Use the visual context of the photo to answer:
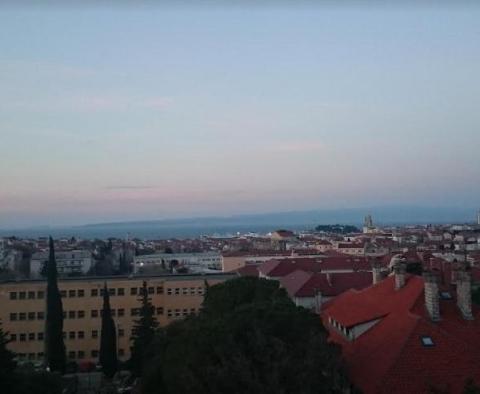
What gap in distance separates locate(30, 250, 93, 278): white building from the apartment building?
40861 mm

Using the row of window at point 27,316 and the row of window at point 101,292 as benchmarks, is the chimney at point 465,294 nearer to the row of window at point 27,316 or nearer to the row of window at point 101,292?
the row of window at point 101,292

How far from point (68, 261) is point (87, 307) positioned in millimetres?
45148

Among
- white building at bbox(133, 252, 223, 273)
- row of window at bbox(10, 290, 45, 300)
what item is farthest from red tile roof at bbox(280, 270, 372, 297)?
white building at bbox(133, 252, 223, 273)

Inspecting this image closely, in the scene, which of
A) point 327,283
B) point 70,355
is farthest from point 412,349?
point 70,355

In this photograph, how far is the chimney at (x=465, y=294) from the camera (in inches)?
668

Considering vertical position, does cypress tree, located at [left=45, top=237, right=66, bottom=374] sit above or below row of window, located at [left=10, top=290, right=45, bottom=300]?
below

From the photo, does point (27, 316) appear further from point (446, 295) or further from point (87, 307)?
point (446, 295)

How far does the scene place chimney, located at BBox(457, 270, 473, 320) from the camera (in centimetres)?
1697

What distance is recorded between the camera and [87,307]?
33812 millimetres

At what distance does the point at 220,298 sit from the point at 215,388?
7934mm

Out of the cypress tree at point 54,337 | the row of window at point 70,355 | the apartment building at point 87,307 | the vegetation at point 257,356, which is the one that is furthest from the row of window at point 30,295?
the vegetation at point 257,356

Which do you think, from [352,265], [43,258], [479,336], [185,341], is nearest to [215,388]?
[185,341]

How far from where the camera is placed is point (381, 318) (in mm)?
18484

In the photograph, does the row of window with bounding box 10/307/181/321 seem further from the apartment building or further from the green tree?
the green tree
